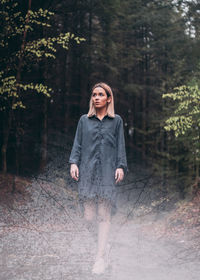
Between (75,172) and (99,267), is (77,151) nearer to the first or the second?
(75,172)

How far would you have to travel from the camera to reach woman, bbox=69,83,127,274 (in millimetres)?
4406

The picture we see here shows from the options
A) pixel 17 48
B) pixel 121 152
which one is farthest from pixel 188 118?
pixel 17 48

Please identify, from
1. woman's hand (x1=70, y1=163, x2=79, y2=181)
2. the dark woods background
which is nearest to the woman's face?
woman's hand (x1=70, y1=163, x2=79, y2=181)

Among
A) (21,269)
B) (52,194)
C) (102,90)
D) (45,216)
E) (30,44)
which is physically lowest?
(21,269)

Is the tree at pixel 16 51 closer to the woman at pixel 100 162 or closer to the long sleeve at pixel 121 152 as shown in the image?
the woman at pixel 100 162

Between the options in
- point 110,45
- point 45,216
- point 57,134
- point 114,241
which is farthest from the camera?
point 110,45

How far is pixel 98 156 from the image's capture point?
4.45 meters

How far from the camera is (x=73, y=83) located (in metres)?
19.4

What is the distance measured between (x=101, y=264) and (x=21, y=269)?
100 cm

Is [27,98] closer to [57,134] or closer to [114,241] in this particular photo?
[57,134]

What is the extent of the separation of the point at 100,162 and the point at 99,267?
1281 mm

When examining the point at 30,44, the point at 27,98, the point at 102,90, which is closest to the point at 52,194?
the point at 102,90

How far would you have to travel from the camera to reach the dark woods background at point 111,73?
455 inches

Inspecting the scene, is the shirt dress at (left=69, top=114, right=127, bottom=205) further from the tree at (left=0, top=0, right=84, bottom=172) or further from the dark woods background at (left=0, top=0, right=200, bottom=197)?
the dark woods background at (left=0, top=0, right=200, bottom=197)
